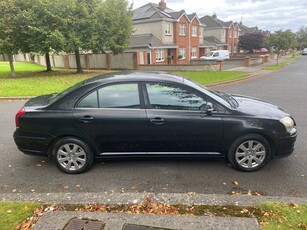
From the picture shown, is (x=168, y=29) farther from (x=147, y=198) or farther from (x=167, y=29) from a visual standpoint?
(x=147, y=198)

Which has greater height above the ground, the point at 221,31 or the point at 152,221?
the point at 221,31

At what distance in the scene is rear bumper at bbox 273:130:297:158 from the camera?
402 cm

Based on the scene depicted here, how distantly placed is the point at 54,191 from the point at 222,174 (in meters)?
2.51

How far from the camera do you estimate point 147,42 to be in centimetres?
2919

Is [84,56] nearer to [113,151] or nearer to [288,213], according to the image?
[113,151]

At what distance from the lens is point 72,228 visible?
2.76 meters

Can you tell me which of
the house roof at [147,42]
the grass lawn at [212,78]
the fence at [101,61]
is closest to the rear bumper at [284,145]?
the grass lawn at [212,78]

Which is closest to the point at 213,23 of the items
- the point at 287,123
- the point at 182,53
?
the point at 182,53

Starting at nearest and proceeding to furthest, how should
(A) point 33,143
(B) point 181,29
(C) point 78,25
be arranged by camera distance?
(A) point 33,143
(C) point 78,25
(B) point 181,29

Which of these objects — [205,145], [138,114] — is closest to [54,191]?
[138,114]

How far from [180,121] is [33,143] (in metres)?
2.36

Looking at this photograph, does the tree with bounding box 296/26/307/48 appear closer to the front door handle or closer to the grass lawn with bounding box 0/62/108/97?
the grass lawn with bounding box 0/62/108/97

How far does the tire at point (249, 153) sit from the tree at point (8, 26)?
18851mm

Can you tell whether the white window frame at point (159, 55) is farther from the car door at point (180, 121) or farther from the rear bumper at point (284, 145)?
the rear bumper at point (284, 145)
